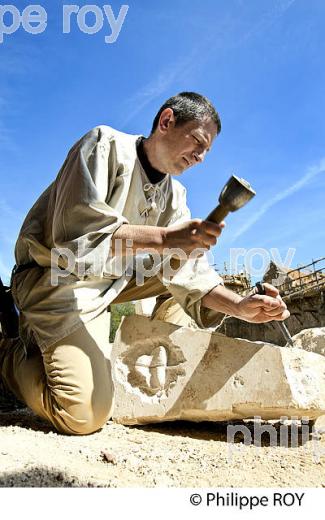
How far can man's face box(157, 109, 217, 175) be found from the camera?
9.27 feet

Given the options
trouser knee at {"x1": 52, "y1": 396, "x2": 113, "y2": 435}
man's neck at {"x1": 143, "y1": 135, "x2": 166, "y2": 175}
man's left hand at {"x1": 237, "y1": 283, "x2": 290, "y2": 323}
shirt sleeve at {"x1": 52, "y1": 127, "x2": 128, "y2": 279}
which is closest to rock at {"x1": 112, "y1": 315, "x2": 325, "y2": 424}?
man's left hand at {"x1": 237, "y1": 283, "x2": 290, "y2": 323}

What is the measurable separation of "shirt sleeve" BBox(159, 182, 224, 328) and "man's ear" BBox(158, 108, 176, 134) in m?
0.84

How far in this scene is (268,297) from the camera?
9.21 feet

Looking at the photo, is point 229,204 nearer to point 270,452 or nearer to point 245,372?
point 245,372

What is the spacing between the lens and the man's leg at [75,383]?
108 inches

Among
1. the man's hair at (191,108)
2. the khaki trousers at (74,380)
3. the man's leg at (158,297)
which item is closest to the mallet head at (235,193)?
the man's hair at (191,108)

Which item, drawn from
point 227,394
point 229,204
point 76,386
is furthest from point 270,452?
point 229,204

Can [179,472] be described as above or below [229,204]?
below

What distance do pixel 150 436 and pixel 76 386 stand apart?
59 centimetres

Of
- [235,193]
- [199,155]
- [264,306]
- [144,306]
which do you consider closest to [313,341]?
[144,306]

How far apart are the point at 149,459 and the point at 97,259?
1.07 metres

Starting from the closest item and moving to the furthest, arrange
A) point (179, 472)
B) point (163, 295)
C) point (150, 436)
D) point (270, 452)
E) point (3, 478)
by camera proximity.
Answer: point (3, 478) < point (179, 472) < point (270, 452) < point (150, 436) < point (163, 295)

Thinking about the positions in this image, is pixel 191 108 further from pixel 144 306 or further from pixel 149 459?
pixel 144 306

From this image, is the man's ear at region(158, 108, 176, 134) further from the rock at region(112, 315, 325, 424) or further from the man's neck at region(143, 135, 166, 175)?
the rock at region(112, 315, 325, 424)
